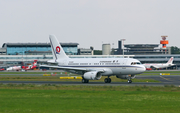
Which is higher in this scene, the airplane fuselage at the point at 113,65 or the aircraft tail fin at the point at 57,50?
the aircraft tail fin at the point at 57,50

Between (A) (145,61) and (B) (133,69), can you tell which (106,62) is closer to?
(B) (133,69)

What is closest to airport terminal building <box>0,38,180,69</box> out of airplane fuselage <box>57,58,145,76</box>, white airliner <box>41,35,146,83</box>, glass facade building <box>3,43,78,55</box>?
glass facade building <box>3,43,78,55</box>

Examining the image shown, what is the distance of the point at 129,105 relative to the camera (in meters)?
21.7

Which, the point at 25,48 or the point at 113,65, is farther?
the point at 25,48

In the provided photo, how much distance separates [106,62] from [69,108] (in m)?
31.2

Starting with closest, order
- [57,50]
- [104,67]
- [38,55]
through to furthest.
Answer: [104,67] → [57,50] → [38,55]

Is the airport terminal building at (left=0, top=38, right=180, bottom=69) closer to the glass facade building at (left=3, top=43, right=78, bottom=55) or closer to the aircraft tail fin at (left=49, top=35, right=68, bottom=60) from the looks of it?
the glass facade building at (left=3, top=43, right=78, bottom=55)

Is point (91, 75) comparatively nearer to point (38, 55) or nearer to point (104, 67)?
point (104, 67)

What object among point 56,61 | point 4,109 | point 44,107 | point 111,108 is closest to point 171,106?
point 111,108

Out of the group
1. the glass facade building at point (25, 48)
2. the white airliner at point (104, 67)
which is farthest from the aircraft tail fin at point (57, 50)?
the glass facade building at point (25, 48)

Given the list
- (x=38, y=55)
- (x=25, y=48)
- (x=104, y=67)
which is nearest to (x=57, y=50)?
(x=104, y=67)

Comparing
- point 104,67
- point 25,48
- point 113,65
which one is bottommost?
point 104,67

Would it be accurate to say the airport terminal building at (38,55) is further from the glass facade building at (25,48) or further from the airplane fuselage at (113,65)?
the airplane fuselage at (113,65)

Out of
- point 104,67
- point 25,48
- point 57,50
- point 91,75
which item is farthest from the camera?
point 25,48
